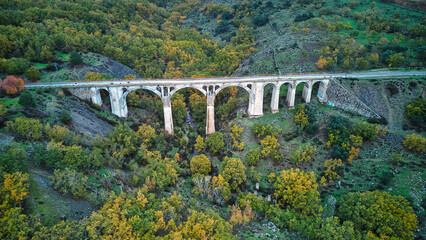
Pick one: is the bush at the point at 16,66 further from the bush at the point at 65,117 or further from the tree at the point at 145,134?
the tree at the point at 145,134

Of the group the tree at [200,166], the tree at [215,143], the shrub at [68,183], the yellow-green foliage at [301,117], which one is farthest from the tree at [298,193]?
the shrub at [68,183]

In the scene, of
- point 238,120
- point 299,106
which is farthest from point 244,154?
point 299,106

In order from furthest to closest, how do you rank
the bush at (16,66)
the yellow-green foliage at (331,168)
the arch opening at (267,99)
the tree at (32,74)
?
the arch opening at (267,99)
the tree at (32,74)
the bush at (16,66)
the yellow-green foliage at (331,168)

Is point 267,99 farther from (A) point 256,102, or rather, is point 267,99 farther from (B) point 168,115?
(B) point 168,115

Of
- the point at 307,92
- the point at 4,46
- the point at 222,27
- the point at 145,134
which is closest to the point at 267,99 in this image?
the point at 307,92

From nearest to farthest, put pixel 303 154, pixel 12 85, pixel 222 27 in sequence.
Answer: pixel 12 85 < pixel 303 154 < pixel 222 27

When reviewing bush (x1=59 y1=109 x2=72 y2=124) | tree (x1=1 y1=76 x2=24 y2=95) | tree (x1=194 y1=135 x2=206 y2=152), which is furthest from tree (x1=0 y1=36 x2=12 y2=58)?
tree (x1=194 y1=135 x2=206 y2=152)
